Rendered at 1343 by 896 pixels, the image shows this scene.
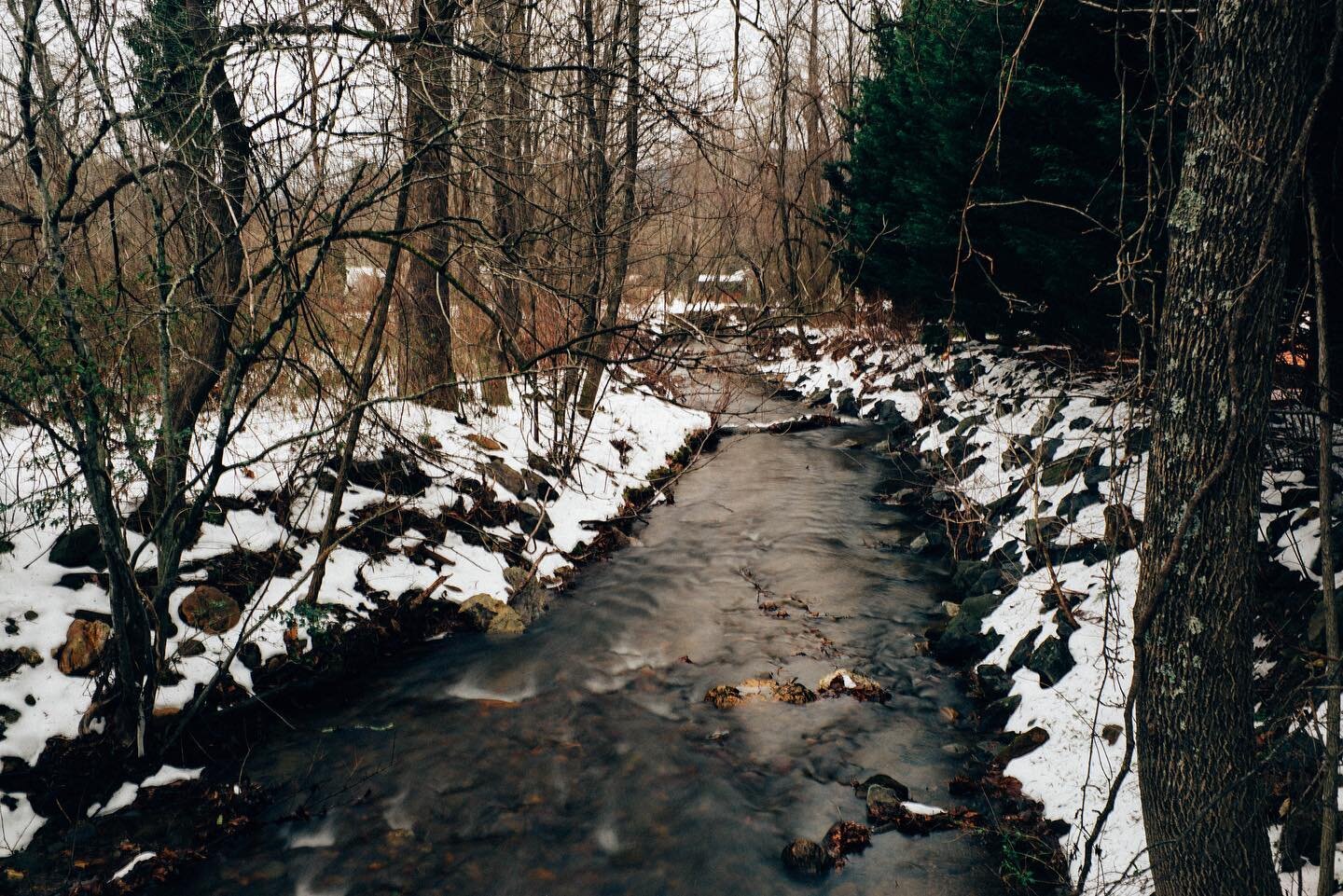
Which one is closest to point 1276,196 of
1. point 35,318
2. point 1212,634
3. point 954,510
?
point 1212,634

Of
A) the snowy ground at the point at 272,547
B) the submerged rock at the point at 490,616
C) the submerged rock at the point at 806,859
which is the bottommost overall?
the submerged rock at the point at 806,859

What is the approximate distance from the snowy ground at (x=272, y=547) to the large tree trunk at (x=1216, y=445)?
2811 millimetres

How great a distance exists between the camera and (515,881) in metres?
4.35

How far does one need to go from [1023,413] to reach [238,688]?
899 cm

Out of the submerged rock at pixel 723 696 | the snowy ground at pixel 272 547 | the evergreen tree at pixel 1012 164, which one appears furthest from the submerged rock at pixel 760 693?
the evergreen tree at pixel 1012 164

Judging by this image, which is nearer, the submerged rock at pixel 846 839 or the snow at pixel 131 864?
the snow at pixel 131 864

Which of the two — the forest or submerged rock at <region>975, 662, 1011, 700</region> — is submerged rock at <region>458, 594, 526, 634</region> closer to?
the forest

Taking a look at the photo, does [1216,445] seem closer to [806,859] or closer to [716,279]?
[806,859]

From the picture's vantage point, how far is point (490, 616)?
7.32m

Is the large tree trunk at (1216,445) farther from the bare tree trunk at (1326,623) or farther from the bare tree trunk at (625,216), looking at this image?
the bare tree trunk at (625,216)

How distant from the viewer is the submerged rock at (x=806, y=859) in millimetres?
4363

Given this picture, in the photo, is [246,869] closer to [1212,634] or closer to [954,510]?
[1212,634]

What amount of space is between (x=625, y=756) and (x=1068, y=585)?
3.61 m

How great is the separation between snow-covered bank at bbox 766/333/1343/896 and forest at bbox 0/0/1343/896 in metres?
0.04
